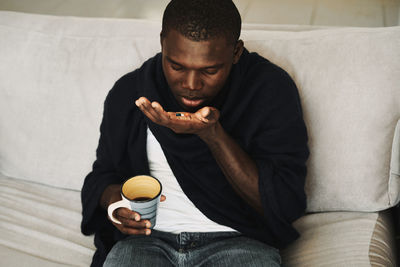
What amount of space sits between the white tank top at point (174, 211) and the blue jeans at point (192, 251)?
19mm

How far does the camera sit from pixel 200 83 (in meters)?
0.91

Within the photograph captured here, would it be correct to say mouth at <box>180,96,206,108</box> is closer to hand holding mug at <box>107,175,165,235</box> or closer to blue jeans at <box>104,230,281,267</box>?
hand holding mug at <box>107,175,165,235</box>

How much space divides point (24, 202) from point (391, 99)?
1.28m

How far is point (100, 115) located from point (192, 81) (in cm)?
57

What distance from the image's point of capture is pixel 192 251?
1.02m

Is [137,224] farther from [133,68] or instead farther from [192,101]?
[133,68]

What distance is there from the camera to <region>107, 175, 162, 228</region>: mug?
85 centimetres

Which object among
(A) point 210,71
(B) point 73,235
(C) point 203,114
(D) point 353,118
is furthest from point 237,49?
(B) point 73,235

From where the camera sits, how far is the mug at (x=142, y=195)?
2.80 ft

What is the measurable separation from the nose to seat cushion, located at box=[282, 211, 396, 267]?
56 centimetres

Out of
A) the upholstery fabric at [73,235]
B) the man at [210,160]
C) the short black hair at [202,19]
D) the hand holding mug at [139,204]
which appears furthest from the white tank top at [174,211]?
the short black hair at [202,19]

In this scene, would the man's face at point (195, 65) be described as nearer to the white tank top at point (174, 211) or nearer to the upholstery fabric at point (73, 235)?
the white tank top at point (174, 211)

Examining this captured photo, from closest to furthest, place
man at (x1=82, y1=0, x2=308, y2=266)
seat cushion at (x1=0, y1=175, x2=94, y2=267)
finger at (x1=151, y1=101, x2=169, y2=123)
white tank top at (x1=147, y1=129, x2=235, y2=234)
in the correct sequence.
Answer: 1. finger at (x1=151, y1=101, x2=169, y2=123)
2. man at (x1=82, y1=0, x2=308, y2=266)
3. white tank top at (x1=147, y1=129, x2=235, y2=234)
4. seat cushion at (x1=0, y1=175, x2=94, y2=267)

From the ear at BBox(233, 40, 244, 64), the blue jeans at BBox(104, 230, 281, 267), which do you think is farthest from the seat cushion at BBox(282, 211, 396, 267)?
the ear at BBox(233, 40, 244, 64)
